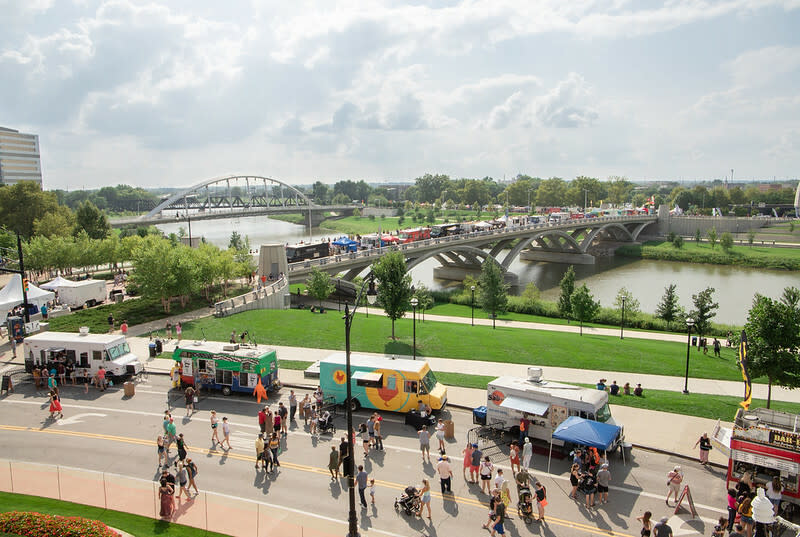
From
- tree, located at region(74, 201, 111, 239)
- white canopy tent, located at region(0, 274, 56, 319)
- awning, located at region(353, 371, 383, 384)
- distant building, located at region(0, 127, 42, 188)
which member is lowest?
awning, located at region(353, 371, 383, 384)

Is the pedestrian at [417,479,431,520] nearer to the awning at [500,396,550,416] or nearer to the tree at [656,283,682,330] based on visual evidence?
the awning at [500,396,550,416]

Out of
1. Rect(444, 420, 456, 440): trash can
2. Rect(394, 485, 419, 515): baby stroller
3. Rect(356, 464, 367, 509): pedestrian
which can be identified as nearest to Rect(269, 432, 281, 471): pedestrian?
Rect(356, 464, 367, 509): pedestrian

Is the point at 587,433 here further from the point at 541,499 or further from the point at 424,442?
the point at 424,442

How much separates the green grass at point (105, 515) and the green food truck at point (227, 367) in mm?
8049

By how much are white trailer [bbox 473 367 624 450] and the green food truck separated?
889cm

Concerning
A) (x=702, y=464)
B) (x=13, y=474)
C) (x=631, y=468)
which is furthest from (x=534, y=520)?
(x=13, y=474)

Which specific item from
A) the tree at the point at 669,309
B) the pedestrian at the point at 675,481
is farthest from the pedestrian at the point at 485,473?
the tree at the point at 669,309

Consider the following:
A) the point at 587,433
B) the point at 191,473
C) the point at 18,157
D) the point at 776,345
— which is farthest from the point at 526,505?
the point at 18,157

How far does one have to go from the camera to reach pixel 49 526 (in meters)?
11.8

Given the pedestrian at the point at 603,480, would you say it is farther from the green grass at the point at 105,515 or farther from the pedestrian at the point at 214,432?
the pedestrian at the point at 214,432

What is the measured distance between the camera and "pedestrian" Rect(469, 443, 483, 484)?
15.0m

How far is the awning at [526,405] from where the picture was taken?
1691 cm

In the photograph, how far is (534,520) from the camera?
13.4 m

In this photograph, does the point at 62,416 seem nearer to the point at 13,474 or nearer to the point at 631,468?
the point at 13,474
